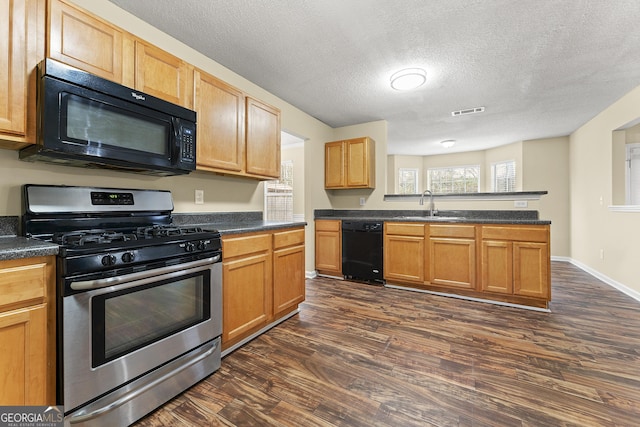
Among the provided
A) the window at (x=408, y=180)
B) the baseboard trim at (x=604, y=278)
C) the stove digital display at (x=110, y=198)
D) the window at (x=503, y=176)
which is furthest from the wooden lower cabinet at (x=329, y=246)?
the window at (x=503, y=176)

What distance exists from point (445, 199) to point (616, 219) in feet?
6.98

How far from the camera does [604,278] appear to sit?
3904mm

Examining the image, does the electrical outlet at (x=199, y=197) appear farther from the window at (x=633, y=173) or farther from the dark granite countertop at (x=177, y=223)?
the window at (x=633, y=173)

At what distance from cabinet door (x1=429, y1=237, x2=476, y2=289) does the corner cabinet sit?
1.42m

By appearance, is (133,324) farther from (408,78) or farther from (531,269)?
(531,269)

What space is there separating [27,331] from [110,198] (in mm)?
944

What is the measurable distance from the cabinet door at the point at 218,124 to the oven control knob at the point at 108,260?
1028 mm

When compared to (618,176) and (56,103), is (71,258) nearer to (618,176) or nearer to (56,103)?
(56,103)

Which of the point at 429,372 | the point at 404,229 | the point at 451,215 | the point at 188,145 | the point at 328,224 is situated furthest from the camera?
the point at 328,224

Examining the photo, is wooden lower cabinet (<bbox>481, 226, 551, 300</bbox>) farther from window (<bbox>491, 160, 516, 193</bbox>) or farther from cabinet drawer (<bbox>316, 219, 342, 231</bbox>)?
window (<bbox>491, 160, 516, 193</bbox>)

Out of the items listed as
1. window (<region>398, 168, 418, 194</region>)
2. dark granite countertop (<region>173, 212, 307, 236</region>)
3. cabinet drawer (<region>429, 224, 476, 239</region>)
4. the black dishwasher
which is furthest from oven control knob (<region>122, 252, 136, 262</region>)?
window (<region>398, 168, 418, 194</region>)

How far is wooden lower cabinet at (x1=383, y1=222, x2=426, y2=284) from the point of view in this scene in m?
3.49

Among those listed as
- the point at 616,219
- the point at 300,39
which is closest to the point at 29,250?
the point at 300,39

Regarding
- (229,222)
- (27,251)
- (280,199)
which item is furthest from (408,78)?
(280,199)
